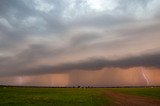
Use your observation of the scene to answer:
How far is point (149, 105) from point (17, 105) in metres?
18.9

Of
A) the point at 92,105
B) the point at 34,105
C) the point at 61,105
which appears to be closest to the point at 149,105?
the point at 92,105

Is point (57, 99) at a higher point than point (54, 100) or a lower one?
higher

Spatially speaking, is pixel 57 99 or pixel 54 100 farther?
pixel 57 99

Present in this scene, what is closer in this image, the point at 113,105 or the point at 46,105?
the point at 46,105

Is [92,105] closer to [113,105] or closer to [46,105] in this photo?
[113,105]

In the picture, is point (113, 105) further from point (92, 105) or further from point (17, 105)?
point (17, 105)

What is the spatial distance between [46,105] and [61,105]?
2.09 metres

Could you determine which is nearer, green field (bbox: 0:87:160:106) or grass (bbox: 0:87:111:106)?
grass (bbox: 0:87:111:106)

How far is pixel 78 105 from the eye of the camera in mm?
42219

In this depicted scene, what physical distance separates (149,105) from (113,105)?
5375 millimetres

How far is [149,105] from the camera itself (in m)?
45.2

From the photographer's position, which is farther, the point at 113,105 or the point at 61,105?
the point at 113,105

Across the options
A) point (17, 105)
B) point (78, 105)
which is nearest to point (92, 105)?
point (78, 105)

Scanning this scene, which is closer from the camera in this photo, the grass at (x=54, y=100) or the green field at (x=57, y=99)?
the grass at (x=54, y=100)
